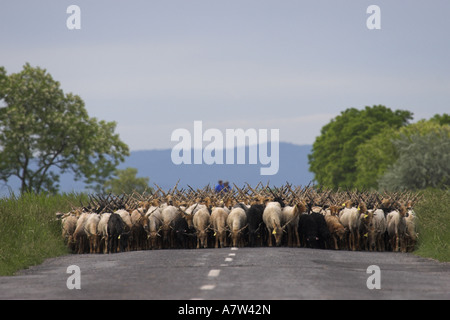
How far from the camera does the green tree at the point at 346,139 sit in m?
99.6

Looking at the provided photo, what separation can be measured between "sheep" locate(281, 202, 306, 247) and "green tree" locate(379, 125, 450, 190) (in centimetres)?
4312

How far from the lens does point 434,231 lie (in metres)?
27.4

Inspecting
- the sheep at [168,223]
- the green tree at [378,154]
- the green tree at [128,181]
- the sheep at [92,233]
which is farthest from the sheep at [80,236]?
the green tree at [128,181]

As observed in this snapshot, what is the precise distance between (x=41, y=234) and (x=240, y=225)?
6.85m

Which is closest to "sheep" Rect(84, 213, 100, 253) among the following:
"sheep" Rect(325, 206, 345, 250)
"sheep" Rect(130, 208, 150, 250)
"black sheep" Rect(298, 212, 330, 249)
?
"sheep" Rect(130, 208, 150, 250)

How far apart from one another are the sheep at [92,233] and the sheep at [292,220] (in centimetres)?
649

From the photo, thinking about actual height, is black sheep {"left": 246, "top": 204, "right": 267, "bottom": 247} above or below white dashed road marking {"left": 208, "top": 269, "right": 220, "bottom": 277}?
above

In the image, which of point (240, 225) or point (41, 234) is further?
point (41, 234)

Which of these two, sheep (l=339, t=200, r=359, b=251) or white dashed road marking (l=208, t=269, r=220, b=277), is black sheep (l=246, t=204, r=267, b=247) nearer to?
sheep (l=339, t=200, r=359, b=251)

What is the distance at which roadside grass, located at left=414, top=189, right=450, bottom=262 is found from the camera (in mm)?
24875

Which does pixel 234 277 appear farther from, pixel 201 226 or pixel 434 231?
pixel 434 231

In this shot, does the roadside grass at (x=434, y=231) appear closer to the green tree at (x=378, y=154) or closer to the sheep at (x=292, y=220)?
the sheep at (x=292, y=220)

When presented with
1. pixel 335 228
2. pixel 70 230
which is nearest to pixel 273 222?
pixel 335 228
